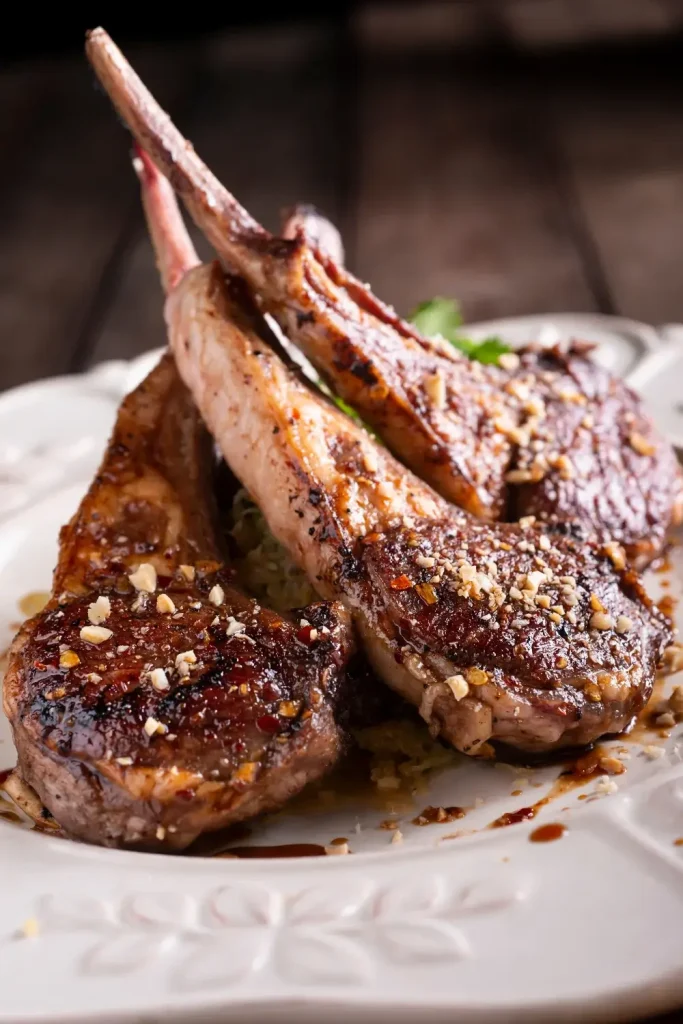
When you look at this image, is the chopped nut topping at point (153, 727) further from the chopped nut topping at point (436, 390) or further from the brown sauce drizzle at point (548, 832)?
the chopped nut topping at point (436, 390)

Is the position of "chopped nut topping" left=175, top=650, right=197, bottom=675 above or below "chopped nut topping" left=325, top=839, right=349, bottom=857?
above

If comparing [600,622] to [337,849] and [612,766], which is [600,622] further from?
[337,849]

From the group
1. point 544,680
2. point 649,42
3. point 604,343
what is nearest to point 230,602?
point 544,680

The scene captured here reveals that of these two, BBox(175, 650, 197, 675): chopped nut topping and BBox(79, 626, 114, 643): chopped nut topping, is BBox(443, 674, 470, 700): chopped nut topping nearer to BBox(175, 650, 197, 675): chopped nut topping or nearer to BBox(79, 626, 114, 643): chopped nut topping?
BBox(175, 650, 197, 675): chopped nut topping

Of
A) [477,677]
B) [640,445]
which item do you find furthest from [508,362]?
[477,677]

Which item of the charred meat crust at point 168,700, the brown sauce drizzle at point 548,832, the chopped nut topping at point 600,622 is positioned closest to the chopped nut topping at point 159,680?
the charred meat crust at point 168,700

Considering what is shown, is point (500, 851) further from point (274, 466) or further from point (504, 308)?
point (504, 308)

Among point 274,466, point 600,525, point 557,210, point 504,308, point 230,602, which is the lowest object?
point 600,525

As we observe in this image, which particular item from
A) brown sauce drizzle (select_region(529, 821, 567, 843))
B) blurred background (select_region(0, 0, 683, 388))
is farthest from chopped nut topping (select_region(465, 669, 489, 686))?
blurred background (select_region(0, 0, 683, 388))
